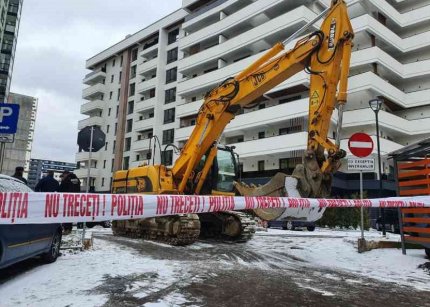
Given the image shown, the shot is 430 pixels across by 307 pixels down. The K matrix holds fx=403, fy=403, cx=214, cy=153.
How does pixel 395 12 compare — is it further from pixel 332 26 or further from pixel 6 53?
pixel 6 53

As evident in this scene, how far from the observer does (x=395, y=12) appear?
37656 mm

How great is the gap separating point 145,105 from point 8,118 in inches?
1668

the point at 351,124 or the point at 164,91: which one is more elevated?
the point at 164,91

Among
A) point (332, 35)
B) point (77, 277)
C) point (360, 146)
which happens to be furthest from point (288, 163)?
point (77, 277)

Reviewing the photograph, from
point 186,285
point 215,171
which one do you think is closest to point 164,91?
point 215,171

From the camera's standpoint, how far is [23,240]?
620cm

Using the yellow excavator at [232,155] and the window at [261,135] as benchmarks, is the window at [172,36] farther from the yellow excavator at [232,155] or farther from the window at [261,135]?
the yellow excavator at [232,155]

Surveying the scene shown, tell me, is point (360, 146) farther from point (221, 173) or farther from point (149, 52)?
point (149, 52)

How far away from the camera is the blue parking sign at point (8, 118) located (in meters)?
8.94

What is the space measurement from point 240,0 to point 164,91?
49.4 feet

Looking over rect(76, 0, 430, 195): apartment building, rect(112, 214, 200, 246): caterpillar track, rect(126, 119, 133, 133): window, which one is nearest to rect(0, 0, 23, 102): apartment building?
rect(126, 119, 133, 133): window

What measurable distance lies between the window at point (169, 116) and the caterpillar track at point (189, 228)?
107ft

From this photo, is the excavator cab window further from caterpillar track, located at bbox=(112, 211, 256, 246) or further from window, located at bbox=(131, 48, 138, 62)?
window, located at bbox=(131, 48, 138, 62)

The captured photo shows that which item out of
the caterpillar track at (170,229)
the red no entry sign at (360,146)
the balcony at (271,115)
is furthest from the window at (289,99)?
the red no entry sign at (360,146)
